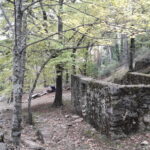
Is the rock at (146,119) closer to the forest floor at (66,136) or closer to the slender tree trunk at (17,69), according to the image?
the forest floor at (66,136)

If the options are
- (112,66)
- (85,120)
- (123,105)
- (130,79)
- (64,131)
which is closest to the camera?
(123,105)

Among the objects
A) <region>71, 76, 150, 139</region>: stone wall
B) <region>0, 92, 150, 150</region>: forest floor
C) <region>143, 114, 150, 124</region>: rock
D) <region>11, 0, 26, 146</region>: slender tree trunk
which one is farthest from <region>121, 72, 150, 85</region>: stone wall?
<region>11, 0, 26, 146</region>: slender tree trunk

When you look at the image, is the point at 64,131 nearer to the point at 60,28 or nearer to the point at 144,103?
the point at 144,103

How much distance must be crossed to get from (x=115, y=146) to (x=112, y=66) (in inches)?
490

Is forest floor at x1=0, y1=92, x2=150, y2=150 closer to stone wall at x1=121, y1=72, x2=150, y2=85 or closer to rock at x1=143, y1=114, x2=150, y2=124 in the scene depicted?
rock at x1=143, y1=114, x2=150, y2=124

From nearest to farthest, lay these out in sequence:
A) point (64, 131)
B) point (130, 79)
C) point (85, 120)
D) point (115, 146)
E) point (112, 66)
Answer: point (115, 146) < point (64, 131) < point (85, 120) < point (130, 79) < point (112, 66)

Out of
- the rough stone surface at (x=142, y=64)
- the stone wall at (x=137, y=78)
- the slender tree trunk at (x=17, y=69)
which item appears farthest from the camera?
the rough stone surface at (x=142, y=64)

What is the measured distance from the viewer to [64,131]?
23.6 feet

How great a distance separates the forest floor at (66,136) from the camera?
5172 mm

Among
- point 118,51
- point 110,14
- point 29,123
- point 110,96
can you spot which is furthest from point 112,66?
point 110,96

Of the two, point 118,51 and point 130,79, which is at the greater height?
point 118,51

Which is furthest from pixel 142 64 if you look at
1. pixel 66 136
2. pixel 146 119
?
pixel 66 136

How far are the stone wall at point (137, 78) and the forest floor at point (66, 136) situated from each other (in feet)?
9.53

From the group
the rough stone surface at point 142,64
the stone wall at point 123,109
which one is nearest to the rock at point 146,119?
the stone wall at point 123,109
